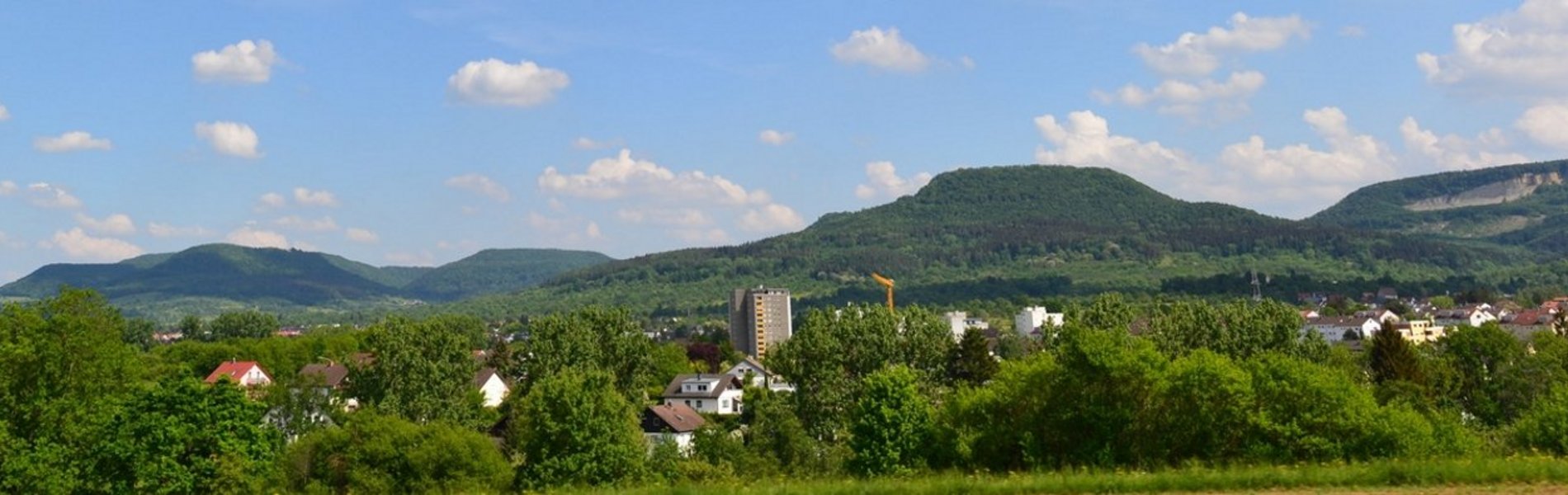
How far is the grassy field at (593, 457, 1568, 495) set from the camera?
22.8 metres

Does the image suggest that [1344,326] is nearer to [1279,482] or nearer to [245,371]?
[245,371]

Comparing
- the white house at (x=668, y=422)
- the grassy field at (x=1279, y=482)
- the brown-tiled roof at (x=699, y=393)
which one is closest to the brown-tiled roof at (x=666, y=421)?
the white house at (x=668, y=422)

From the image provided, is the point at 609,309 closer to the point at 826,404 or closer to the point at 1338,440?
the point at 826,404

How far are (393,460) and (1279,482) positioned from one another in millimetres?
28686

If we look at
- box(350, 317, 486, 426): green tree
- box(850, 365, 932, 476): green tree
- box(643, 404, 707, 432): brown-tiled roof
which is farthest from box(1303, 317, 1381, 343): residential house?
box(850, 365, 932, 476): green tree

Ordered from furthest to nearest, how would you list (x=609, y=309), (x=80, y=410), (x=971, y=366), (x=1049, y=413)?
(x=971, y=366)
(x=609, y=309)
(x=80, y=410)
(x=1049, y=413)

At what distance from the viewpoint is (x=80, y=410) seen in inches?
1588

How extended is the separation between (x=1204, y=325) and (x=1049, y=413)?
32469 millimetres

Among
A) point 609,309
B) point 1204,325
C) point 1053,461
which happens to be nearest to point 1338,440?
point 1053,461

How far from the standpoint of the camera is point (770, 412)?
57.2 meters

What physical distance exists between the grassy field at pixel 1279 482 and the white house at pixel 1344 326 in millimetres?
147765

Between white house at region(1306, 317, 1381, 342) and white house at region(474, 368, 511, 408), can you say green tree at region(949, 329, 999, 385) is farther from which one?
white house at region(1306, 317, 1381, 342)

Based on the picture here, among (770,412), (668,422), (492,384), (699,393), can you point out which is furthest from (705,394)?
(770,412)

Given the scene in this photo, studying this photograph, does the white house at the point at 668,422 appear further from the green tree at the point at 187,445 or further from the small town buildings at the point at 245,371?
the small town buildings at the point at 245,371
